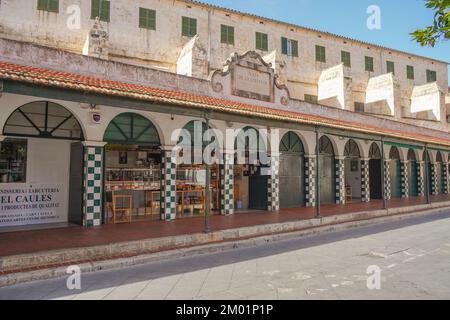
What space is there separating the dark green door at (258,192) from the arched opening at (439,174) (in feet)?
56.4

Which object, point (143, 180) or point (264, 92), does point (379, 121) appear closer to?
point (264, 92)

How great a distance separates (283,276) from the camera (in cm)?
586

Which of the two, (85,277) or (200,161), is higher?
(200,161)

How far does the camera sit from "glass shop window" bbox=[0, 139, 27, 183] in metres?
9.70

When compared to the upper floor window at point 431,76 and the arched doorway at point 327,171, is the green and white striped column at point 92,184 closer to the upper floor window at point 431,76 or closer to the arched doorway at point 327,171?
the arched doorway at point 327,171

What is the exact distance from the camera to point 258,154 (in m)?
14.5

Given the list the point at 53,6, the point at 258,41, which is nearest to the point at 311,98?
the point at 258,41

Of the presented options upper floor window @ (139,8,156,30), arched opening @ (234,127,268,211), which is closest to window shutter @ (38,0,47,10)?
upper floor window @ (139,8,156,30)

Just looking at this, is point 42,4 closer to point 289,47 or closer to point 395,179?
point 289,47

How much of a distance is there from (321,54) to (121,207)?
62.2ft

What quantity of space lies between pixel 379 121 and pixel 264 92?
34.1 ft

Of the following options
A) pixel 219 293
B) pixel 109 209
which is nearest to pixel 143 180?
pixel 109 209

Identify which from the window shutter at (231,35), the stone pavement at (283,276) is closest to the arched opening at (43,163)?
the stone pavement at (283,276)

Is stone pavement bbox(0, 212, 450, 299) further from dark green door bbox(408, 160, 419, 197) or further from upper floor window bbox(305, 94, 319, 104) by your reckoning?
upper floor window bbox(305, 94, 319, 104)
